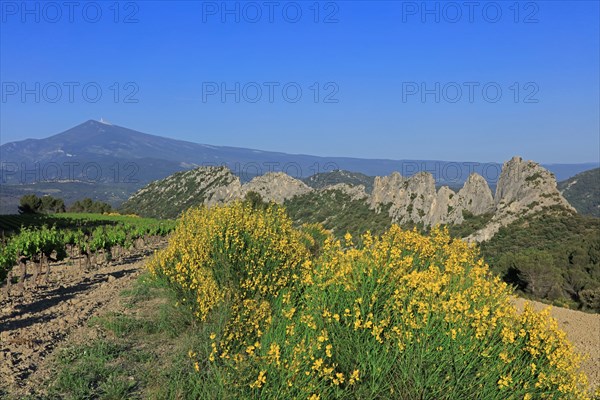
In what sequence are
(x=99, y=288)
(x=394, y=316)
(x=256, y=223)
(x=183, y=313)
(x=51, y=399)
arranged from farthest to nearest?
(x=99, y=288) → (x=256, y=223) → (x=183, y=313) → (x=51, y=399) → (x=394, y=316)

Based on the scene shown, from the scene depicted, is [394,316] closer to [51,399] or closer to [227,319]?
[227,319]

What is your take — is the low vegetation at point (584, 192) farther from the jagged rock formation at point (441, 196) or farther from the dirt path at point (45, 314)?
the dirt path at point (45, 314)

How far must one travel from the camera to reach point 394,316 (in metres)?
6.66

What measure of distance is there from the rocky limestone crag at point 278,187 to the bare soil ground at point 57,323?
320 feet

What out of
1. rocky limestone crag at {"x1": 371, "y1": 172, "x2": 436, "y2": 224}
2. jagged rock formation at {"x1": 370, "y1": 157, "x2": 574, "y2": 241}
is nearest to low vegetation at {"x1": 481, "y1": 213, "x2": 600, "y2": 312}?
jagged rock formation at {"x1": 370, "y1": 157, "x2": 574, "y2": 241}

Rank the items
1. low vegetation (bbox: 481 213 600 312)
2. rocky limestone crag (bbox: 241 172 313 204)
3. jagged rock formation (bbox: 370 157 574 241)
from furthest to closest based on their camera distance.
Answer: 1. rocky limestone crag (bbox: 241 172 313 204)
2. jagged rock formation (bbox: 370 157 574 241)
3. low vegetation (bbox: 481 213 600 312)

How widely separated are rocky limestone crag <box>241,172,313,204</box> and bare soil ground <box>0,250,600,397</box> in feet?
320

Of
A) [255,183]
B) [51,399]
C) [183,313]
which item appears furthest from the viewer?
[255,183]

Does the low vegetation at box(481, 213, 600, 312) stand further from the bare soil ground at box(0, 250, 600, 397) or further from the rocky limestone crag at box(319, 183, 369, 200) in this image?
the rocky limestone crag at box(319, 183, 369, 200)

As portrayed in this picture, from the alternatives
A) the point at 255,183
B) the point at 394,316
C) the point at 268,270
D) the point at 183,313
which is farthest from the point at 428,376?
the point at 255,183

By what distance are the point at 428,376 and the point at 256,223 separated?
7.74 metres

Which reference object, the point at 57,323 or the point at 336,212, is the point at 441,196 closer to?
the point at 336,212

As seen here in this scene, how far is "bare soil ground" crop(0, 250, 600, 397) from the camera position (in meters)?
9.05

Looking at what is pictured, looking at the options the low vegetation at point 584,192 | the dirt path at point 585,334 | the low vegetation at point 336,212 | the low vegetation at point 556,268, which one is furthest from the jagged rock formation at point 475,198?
the low vegetation at point 584,192
